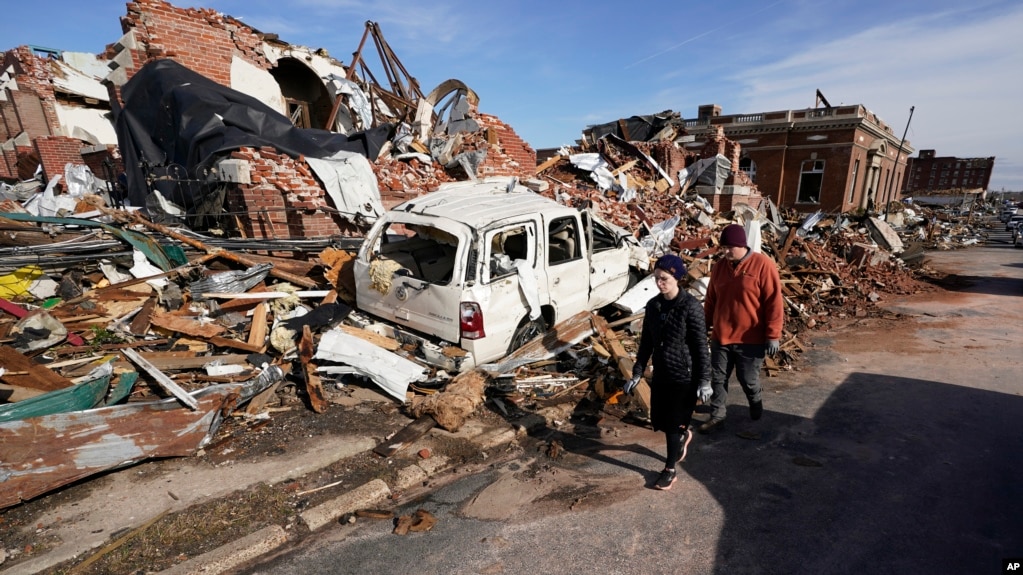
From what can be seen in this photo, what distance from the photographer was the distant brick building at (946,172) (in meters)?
74.4

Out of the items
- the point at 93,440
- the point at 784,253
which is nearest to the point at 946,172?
the point at 784,253

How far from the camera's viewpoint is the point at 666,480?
11.7 ft

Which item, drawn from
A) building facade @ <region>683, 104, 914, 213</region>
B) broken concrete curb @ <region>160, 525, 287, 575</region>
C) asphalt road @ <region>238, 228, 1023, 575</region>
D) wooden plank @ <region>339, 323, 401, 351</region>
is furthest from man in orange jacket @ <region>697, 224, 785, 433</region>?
building facade @ <region>683, 104, 914, 213</region>

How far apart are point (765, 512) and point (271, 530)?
348 cm

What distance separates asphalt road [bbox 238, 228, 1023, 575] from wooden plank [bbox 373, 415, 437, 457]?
63 cm

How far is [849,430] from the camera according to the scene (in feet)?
14.6

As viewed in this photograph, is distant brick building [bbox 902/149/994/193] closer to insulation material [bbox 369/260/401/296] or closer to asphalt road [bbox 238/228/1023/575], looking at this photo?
asphalt road [bbox 238/228/1023/575]

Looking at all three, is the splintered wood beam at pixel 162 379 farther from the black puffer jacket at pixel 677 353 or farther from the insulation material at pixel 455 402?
the black puffer jacket at pixel 677 353

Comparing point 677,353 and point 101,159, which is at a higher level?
point 101,159

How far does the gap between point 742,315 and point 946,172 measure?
343 ft

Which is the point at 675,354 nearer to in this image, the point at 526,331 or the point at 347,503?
the point at 526,331

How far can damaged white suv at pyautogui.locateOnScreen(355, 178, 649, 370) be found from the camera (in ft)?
15.4

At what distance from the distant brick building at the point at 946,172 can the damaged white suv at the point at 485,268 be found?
90.9 meters

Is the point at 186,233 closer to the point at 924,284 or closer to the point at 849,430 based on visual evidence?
the point at 849,430
